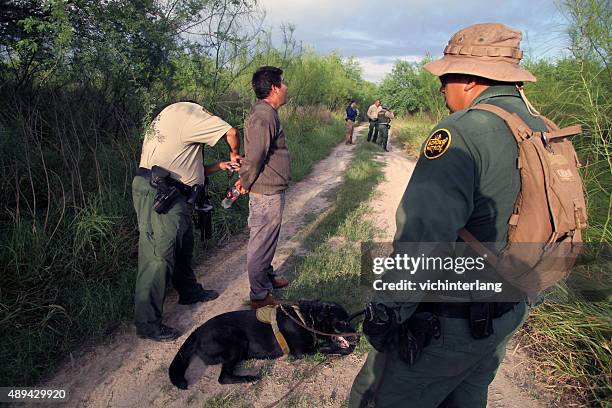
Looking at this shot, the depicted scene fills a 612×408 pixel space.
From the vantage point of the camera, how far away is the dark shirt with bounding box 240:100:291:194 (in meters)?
3.12

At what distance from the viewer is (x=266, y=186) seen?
3254mm

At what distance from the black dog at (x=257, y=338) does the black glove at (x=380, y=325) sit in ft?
4.80

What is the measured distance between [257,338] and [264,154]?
4.84ft

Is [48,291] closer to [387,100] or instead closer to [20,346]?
[20,346]

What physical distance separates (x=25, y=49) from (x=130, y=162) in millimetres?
1558

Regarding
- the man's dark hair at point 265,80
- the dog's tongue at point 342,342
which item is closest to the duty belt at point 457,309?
the dog's tongue at point 342,342

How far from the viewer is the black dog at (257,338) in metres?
2.59

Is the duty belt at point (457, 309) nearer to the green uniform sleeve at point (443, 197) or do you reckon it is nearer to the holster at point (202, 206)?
the green uniform sleeve at point (443, 197)

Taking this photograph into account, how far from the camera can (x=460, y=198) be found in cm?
119

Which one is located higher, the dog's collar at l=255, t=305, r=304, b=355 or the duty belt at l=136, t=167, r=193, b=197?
the duty belt at l=136, t=167, r=193, b=197

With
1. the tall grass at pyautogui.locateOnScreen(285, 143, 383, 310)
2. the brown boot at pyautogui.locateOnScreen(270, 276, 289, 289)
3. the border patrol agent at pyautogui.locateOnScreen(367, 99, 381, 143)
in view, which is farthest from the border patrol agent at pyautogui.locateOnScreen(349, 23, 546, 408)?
the border patrol agent at pyautogui.locateOnScreen(367, 99, 381, 143)

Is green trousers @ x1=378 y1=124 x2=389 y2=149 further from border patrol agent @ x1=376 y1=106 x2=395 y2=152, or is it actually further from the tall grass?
the tall grass

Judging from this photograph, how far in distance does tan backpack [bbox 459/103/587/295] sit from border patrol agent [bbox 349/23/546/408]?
3 centimetres

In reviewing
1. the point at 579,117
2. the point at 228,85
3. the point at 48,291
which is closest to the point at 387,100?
the point at 228,85
